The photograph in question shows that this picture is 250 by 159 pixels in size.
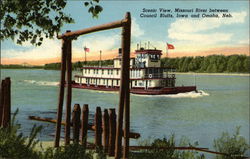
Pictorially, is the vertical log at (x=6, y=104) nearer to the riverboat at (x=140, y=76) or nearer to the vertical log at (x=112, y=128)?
the vertical log at (x=112, y=128)

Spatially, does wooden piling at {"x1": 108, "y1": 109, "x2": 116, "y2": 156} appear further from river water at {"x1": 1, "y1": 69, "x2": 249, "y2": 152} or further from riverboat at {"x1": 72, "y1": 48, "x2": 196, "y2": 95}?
riverboat at {"x1": 72, "y1": 48, "x2": 196, "y2": 95}

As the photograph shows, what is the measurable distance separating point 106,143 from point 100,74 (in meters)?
44.9

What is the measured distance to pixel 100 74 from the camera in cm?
5253

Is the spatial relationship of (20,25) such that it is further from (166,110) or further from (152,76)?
(152,76)

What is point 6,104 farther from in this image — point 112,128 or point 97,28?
point 97,28

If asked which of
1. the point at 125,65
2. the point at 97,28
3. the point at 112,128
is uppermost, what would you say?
the point at 97,28

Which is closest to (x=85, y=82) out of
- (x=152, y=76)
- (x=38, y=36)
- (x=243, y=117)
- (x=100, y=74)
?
(x=100, y=74)

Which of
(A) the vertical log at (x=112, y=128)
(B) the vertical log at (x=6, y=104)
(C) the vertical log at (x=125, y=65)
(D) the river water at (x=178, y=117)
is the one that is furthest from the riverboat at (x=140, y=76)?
(C) the vertical log at (x=125, y=65)

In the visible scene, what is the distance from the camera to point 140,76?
48.0 meters

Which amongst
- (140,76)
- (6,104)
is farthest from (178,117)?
(6,104)

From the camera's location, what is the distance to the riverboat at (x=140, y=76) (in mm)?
47688

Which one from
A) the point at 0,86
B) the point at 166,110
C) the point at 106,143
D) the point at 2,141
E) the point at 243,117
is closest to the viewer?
the point at 2,141

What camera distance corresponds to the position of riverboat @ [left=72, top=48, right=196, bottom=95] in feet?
156

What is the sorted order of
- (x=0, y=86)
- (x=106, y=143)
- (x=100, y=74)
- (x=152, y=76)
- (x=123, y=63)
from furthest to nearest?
(x=100, y=74)
(x=152, y=76)
(x=0, y=86)
(x=106, y=143)
(x=123, y=63)
